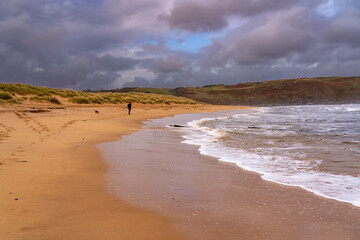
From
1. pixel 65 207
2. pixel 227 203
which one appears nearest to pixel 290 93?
pixel 227 203

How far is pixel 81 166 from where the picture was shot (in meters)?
5.63

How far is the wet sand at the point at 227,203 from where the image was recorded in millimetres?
2939

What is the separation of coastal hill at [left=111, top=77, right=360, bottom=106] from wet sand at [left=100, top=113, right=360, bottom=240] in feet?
390

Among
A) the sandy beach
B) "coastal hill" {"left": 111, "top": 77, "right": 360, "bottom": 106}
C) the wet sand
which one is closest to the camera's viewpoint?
the sandy beach

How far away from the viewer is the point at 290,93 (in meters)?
130

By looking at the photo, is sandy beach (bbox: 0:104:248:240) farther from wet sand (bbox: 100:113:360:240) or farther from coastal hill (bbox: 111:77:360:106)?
coastal hill (bbox: 111:77:360:106)

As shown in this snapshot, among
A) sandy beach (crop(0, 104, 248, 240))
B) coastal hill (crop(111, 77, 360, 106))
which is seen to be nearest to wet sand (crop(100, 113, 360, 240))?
sandy beach (crop(0, 104, 248, 240))

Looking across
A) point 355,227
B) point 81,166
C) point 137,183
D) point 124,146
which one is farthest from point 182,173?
point 124,146

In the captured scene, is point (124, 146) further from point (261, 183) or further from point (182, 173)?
point (261, 183)

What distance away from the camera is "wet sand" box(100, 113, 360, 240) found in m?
2.94

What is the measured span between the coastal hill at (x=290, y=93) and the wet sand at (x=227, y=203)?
390ft

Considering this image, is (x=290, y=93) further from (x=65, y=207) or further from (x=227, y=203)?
(x=65, y=207)

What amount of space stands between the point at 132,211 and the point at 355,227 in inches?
91.3

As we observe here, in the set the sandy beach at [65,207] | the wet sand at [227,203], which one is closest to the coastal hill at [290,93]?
the wet sand at [227,203]
